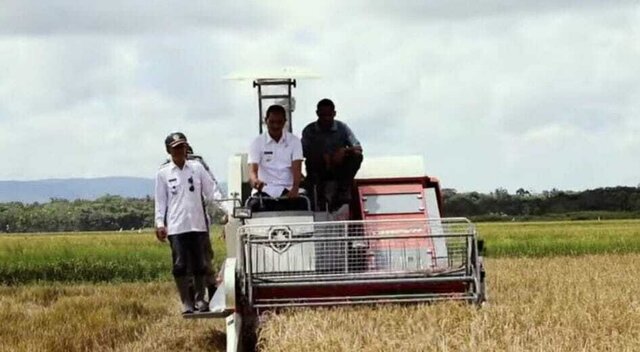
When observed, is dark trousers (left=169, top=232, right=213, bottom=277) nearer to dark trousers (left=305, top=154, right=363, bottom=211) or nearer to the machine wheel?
the machine wheel

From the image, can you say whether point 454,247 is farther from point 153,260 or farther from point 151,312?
point 153,260

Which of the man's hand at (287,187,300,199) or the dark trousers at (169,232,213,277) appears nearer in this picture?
the man's hand at (287,187,300,199)

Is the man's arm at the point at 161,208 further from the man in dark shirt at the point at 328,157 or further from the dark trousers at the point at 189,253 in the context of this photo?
the man in dark shirt at the point at 328,157

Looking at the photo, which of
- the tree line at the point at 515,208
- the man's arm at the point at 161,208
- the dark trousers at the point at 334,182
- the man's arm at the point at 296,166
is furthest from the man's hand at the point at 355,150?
the tree line at the point at 515,208

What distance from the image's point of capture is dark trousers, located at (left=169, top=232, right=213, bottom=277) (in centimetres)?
1009

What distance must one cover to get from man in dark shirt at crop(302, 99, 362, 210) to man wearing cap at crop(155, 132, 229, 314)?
38.1 inches

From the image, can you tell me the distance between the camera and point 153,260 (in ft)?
83.4

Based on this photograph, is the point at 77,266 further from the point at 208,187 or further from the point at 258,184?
the point at 258,184

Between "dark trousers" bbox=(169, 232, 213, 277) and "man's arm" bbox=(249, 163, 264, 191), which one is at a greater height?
"man's arm" bbox=(249, 163, 264, 191)

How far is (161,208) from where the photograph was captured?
10.2 metres

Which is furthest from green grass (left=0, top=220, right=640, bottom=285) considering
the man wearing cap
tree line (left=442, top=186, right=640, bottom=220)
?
tree line (left=442, top=186, right=640, bottom=220)

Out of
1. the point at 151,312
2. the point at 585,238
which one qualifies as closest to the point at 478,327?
the point at 151,312

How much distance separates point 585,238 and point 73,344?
73.9 feet

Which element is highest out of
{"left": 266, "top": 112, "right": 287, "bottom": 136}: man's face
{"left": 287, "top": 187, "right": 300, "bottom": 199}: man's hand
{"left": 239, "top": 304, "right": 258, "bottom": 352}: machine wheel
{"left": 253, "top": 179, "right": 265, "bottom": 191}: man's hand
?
{"left": 266, "top": 112, "right": 287, "bottom": 136}: man's face
